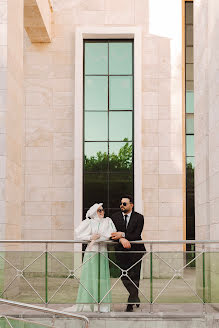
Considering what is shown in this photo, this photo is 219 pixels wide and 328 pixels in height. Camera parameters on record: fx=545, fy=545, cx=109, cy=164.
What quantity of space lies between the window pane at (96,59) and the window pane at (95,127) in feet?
5.01

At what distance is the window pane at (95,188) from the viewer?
18531 mm

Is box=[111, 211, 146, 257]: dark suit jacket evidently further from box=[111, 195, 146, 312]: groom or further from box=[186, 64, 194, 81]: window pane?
box=[186, 64, 194, 81]: window pane

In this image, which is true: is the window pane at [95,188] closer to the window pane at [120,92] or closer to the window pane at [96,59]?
the window pane at [120,92]

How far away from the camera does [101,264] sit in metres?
10.4

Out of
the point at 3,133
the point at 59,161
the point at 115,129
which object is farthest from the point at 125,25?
the point at 3,133

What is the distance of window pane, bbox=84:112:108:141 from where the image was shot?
18.9 m

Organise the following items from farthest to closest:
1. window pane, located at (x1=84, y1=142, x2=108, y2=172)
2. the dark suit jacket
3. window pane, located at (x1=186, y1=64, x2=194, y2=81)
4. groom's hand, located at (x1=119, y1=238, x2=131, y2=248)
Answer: window pane, located at (x1=186, y1=64, x2=194, y2=81)
window pane, located at (x1=84, y1=142, x2=108, y2=172)
the dark suit jacket
groom's hand, located at (x1=119, y1=238, x2=131, y2=248)

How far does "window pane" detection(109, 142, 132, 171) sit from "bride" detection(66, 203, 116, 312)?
329 inches

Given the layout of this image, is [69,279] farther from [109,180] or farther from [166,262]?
[109,180]

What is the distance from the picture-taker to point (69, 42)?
19.0 meters

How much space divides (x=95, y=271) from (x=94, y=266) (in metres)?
0.10

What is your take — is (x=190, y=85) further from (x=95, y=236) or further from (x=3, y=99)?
(x=95, y=236)

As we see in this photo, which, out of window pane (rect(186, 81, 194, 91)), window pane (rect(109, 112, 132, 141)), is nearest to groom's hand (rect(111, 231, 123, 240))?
window pane (rect(109, 112, 132, 141))

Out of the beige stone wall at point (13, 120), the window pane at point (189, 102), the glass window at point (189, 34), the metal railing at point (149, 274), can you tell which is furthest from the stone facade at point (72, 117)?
the metal railing at point (149, 274)
